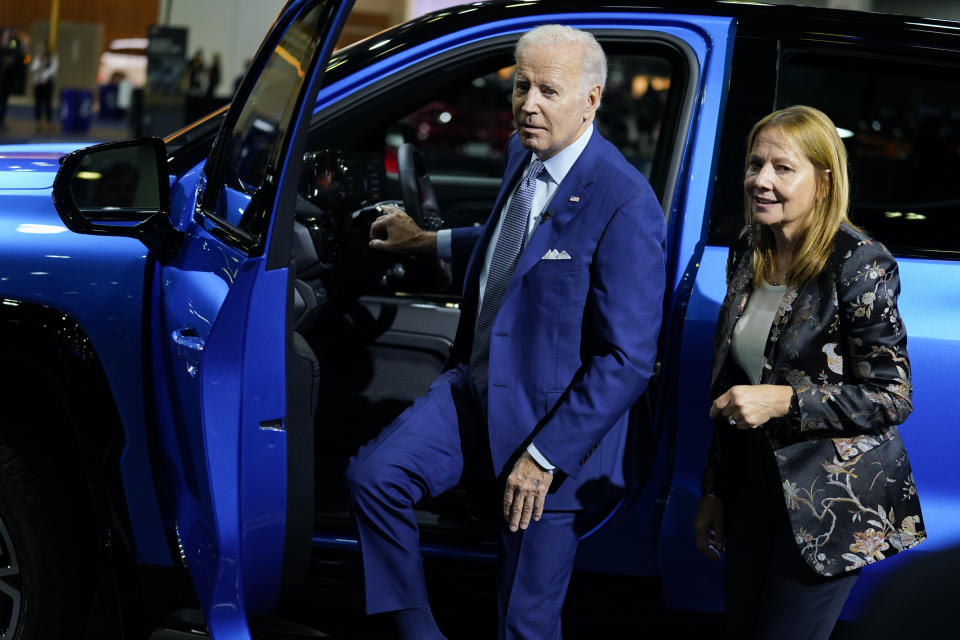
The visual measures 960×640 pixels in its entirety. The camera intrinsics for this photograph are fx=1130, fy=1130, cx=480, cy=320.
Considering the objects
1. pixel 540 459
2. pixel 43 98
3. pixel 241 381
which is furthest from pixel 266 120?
pixel 43 98

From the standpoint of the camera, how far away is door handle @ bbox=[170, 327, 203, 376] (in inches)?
84.7

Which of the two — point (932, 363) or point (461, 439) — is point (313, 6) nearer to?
point (461, 439)

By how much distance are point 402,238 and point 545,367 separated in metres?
0.86

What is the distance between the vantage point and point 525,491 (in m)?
2.33

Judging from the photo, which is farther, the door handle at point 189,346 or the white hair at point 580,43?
the white hair at point 580,43

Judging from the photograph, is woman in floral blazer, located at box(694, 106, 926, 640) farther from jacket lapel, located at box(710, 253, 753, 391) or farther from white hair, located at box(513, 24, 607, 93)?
white hair, located at box(513, 24, 607, 93)

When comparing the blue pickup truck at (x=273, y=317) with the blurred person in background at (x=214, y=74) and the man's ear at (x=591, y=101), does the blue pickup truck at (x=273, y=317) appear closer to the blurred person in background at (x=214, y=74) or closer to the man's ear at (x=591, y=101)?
the man's ear at (x=591, y=101)

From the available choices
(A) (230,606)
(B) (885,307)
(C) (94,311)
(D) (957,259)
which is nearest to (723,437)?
(B) (885,307)

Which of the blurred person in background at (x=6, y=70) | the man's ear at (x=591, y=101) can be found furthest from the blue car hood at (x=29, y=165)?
the blurred person in background at (x=6, y=70)

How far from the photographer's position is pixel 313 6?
2.28 metres

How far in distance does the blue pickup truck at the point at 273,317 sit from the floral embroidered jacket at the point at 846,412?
0.40m

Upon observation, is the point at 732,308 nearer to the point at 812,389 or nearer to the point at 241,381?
the point at 812,389

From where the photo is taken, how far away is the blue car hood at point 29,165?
103 inches

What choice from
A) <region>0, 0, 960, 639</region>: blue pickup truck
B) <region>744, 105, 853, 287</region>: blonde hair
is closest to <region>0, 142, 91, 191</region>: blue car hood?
<region>0, 0, 960, 639</region>: blue pickup truck
